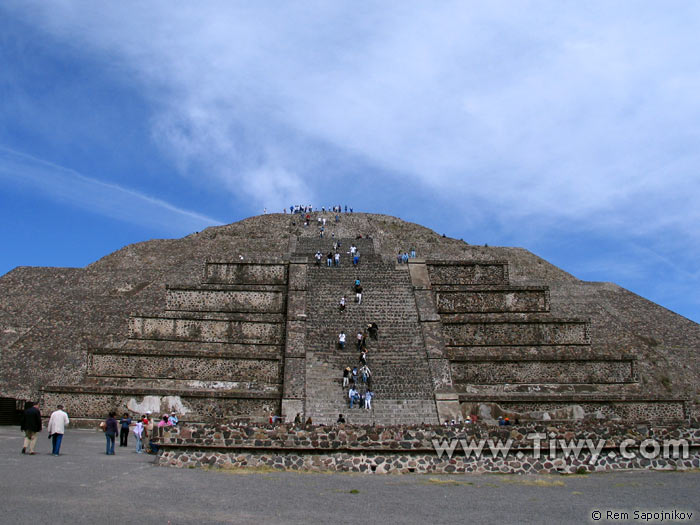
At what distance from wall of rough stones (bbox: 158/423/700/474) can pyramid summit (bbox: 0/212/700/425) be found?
488 centimetres

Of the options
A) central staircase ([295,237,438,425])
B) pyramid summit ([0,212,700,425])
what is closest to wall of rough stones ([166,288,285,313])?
pyramid summit ([0,212,700,425])

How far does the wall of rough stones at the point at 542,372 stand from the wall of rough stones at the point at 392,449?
730 cm

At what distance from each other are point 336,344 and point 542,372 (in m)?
5.56

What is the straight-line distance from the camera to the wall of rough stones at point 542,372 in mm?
17312

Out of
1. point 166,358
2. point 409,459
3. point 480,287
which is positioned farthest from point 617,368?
point 166,358

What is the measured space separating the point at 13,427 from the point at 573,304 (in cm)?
1717

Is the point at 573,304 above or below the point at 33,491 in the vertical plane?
above

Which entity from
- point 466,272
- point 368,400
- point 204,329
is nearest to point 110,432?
point 368,400

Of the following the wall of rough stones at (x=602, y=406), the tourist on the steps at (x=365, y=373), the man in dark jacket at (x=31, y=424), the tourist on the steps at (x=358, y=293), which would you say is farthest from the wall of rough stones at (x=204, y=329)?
the man in dark jacket at (x=31, y=424)

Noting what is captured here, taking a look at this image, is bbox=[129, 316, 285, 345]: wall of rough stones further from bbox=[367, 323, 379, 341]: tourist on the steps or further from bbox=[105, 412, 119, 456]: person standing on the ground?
bbox=[105, 412, 119, 456]: person standing on the ground

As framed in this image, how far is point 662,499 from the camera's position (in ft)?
25.9

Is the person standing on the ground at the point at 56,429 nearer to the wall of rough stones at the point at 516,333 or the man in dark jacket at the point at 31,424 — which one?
the man in dark jacket at the point at 31,424

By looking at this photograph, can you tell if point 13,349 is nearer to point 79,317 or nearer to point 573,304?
point 79,317

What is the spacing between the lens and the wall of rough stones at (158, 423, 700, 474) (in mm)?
9586
